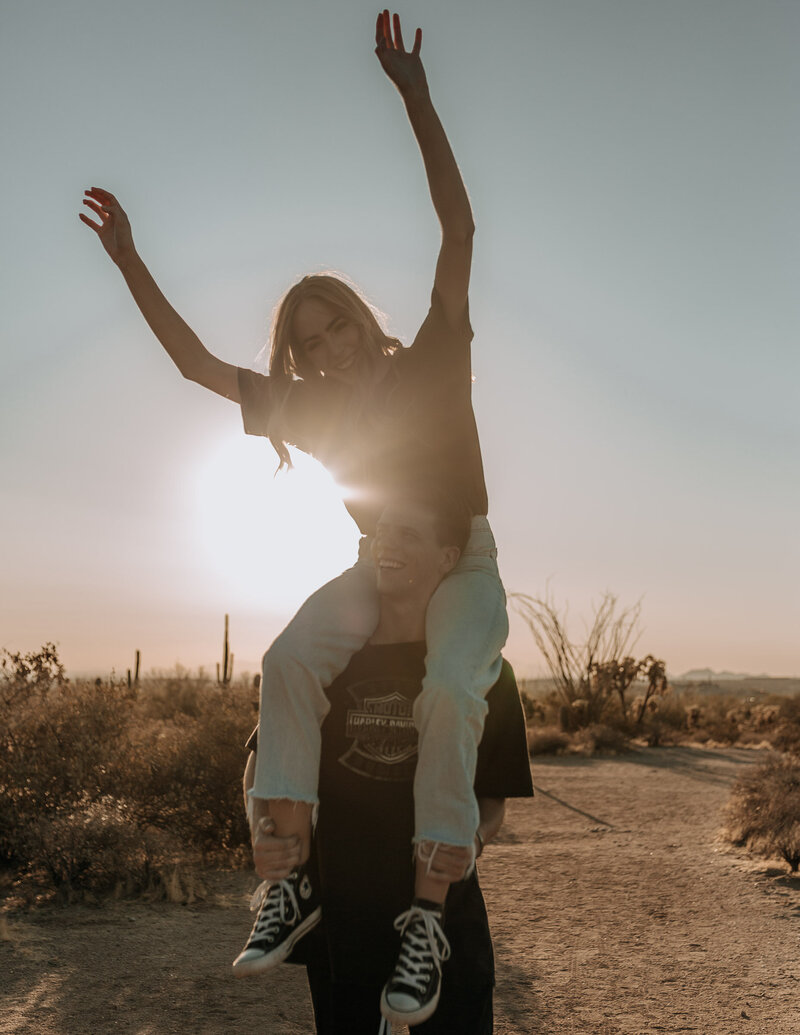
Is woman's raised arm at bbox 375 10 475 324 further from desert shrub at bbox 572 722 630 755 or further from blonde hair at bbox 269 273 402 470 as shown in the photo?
desert shrub at bbox 572 722 630 755

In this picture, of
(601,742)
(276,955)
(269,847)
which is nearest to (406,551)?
(269,847)

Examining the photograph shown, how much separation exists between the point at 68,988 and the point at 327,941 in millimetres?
4122

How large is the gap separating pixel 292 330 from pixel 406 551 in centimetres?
106

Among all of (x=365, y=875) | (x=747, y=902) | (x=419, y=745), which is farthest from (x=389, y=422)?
(x=747, y=902)

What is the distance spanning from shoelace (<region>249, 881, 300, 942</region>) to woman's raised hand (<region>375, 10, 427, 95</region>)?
7.43ft

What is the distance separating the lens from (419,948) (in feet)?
7.31

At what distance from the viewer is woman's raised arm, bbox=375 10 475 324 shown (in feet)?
9.09

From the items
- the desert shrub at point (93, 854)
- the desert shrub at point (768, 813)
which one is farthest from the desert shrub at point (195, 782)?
the desert shrub at point (768, 813)

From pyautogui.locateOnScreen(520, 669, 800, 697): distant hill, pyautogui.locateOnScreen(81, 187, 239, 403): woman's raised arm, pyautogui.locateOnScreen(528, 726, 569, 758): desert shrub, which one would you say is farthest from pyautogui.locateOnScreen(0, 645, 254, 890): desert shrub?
pyautogui.locateOnScreen(520, 669, 800, 697): distant hill

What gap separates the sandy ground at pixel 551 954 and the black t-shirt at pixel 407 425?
3767 millimetres

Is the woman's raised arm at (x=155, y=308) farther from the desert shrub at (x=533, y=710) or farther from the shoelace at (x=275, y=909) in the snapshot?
the desert shrub at (x=533, y=710)

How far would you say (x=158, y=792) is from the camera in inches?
390

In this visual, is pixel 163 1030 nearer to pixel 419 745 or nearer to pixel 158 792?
pixel 419 745

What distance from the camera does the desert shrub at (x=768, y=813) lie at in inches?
363
